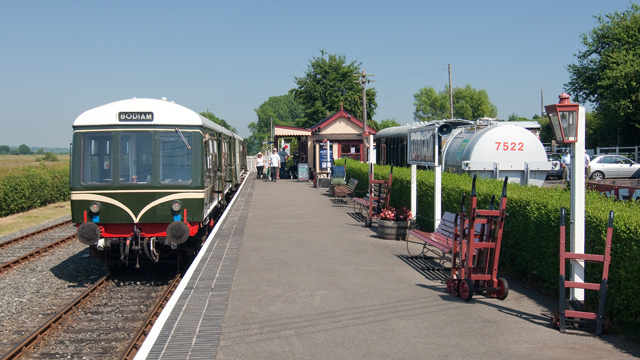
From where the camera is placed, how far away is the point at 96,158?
10.1m

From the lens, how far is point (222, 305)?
7.14 metres

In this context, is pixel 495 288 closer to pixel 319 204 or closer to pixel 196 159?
pixel 196 159

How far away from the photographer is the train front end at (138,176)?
9.98 meters

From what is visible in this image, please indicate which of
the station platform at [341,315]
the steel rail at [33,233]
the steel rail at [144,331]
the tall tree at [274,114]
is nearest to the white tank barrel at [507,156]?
the station platform at [341,315]

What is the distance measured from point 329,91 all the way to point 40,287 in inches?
2280

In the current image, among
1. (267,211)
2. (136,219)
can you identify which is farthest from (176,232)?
(267,211)

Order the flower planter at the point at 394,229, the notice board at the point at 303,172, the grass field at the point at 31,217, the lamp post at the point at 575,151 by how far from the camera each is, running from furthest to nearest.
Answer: the notice board at the point at 303,172, the grass field at the point at 31,217, the flower planter at the point at 394,229, the lamp post at the point at 575,151

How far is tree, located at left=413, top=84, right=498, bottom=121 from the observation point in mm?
92250

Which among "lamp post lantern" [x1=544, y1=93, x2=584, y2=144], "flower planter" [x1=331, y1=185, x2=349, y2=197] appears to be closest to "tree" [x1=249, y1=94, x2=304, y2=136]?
"flower planter" [x1=331, y1=185, x2=349, y2=197]

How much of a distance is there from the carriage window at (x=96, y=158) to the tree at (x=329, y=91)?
55.7m

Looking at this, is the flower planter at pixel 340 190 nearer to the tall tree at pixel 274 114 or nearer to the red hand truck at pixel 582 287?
the red hand truck at pixel 582 287

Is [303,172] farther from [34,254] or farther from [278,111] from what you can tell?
[278,111]

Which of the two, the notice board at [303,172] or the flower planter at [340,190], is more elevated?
the notice board at [303,172]

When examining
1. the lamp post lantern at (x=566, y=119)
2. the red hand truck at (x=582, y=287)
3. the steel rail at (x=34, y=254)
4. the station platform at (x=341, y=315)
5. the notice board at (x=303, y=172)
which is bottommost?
the steel rail at (x=34, y=254)
